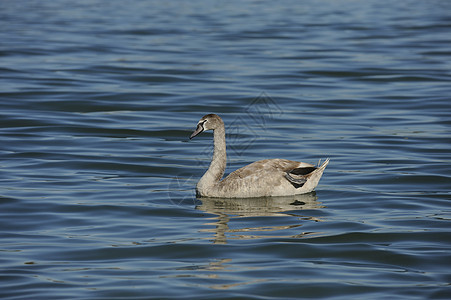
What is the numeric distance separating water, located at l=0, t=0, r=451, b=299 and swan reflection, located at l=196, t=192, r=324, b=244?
4 cm

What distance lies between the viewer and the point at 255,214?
10359 millimetres

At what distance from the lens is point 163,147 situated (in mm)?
14531

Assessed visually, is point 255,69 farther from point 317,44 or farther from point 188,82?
point 317,44

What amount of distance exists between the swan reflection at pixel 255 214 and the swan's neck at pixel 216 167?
8.9 inches

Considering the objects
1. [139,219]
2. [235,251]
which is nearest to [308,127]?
[139,219]

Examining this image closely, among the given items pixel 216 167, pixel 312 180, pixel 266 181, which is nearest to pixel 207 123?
pixel 216 167

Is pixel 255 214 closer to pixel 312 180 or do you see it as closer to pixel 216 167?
pixel 312 180

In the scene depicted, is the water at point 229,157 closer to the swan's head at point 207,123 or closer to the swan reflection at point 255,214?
the swan reflection at point 255,214

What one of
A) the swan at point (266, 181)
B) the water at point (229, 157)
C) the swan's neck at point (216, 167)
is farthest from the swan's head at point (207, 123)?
the water at point (229, 157)

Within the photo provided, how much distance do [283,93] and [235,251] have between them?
1136cm

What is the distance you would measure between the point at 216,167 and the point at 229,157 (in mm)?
2472

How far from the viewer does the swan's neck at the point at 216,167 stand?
11.3m

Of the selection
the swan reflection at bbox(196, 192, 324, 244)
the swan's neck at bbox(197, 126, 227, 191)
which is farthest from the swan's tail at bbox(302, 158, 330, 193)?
the swan's neck at bbox(197, 126, 227, 191)

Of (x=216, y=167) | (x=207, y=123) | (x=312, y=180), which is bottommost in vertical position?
(x=312, y=180)
